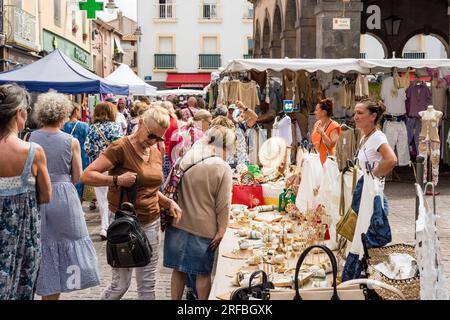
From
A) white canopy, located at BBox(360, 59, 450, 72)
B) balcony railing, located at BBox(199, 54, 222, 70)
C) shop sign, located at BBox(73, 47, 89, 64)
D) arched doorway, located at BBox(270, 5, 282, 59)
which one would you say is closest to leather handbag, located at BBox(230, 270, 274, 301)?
white canopy, located at BBox(360, 59, 450, 72)

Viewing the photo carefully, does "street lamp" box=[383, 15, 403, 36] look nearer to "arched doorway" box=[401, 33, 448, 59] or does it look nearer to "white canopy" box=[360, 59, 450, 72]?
"white canopy" box=[360, 59, 450, 72]

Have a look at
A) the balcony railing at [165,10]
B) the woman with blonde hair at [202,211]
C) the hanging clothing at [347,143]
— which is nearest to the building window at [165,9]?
the balcony railing at [165,10]

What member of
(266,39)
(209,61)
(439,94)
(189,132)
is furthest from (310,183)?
(209,61)

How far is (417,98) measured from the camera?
15.0 meters

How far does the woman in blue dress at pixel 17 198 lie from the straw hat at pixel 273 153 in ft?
16.5

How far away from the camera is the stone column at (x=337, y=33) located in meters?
16.0

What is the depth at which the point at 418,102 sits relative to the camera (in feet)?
49.2

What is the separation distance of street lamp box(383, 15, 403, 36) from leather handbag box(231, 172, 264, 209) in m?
18.5

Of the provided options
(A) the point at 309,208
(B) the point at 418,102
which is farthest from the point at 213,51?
(A) the point at 309,208

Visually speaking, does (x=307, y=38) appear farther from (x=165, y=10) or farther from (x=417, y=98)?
(x=165, y=10)

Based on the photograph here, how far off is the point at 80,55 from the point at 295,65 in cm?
2290

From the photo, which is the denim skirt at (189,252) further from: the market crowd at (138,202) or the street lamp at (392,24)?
the street lamp at (392,24)

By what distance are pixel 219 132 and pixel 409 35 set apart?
2301 cm
